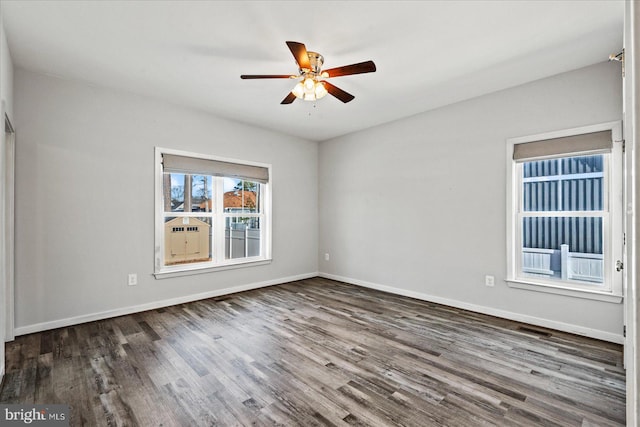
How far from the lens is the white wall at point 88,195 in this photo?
3.03 meters

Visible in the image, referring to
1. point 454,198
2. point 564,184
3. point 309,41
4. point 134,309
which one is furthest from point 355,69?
point 134,309

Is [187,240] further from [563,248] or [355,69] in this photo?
[563,248]

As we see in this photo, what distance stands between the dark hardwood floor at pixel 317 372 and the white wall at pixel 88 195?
1.29ft

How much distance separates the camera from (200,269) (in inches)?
167

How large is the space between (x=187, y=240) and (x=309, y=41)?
3.11 m

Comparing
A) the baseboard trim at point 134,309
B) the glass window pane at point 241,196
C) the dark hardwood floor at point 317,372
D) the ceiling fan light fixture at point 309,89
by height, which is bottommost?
the dark hardwood floor at point 317,372

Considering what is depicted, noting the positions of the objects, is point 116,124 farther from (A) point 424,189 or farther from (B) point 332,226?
(A) point 424,189

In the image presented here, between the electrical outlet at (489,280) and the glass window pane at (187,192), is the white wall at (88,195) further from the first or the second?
the electrical outlet at (489,280)

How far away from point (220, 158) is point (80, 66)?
6.02ft

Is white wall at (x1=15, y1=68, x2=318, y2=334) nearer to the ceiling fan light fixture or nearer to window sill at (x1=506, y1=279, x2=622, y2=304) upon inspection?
the ceiling fan light fixture

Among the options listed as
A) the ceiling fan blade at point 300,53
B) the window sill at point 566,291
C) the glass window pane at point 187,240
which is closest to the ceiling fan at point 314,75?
the ceiling fan blade at point 300,53

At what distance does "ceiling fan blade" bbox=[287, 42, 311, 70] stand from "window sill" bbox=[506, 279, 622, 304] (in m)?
3.20

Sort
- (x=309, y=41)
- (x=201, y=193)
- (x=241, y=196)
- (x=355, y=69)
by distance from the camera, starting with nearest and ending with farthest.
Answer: (x=355, y=69)
(x=309, y=41)
(x=201, y=193)
(x=241, y=196)

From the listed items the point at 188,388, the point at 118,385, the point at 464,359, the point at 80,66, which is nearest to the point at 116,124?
the point at 80,66
